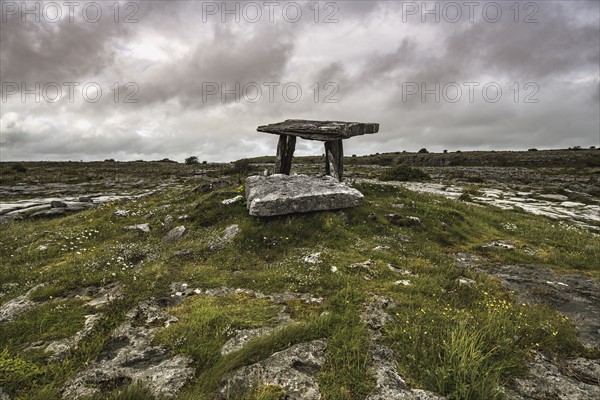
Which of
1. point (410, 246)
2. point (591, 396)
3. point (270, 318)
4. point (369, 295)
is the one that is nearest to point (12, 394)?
point (270, 318)

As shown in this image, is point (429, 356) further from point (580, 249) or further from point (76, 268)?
point (580, 249)

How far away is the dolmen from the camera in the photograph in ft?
43.3

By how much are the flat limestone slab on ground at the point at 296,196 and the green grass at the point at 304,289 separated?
1.57 ft

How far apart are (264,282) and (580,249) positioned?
41.9 feet

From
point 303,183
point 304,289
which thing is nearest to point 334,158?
point 303,183

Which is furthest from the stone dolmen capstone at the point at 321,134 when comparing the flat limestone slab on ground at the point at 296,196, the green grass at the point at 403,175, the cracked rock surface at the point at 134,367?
the green grass at the point at 403,175

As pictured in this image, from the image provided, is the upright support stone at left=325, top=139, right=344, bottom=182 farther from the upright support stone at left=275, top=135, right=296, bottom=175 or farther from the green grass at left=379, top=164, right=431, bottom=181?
the green grass at left=379, top=164, right=431, bottom=181

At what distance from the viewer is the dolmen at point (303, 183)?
13.2 meters

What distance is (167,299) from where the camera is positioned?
8023 millimetres

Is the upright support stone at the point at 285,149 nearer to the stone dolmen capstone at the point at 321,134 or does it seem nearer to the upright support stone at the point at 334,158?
the stone dolmen capstone at the point at 321,134

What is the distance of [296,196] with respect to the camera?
13.4 m

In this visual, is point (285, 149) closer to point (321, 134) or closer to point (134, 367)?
point (321, 134)

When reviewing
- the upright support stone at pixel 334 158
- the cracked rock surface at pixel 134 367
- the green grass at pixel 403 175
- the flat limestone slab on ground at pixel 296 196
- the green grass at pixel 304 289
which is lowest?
the cracked rock surface at pixel 134 367

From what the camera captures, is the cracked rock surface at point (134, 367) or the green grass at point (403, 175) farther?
the green grass at point (403, 175)
